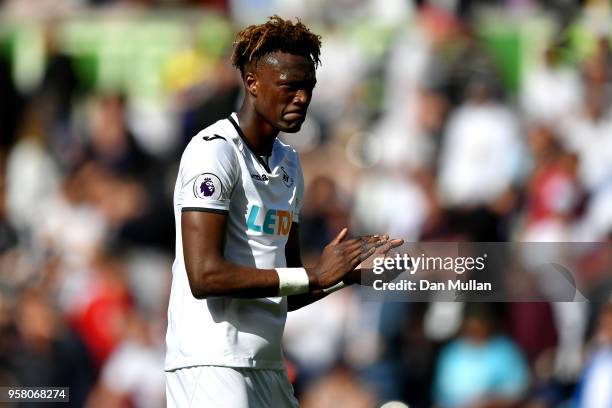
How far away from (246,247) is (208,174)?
386mm

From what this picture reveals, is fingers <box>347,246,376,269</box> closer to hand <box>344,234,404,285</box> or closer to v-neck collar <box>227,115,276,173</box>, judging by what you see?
hand <box>344,234,404,285</box>

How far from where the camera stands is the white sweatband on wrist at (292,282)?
14.8ft

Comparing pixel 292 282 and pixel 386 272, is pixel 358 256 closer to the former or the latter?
pixel 292 282

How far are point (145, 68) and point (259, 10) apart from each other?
1.39 m


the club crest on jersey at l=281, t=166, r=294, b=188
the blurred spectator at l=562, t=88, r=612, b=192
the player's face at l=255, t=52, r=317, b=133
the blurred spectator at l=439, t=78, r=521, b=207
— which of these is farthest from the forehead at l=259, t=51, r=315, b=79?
the blurred spectator at l=439, t=78, r=521, b=207

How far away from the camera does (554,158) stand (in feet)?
33.5

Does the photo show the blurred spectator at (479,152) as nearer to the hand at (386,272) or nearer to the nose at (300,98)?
the hand at (386,272)

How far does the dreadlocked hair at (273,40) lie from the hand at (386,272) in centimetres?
78

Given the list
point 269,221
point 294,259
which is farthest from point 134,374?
point 269,221

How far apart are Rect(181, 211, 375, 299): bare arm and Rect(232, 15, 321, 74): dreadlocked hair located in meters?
0.72

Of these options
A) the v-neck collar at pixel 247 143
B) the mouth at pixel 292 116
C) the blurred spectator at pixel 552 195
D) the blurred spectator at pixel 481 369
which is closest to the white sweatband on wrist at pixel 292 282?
the v-neck collar at pixel 247 143

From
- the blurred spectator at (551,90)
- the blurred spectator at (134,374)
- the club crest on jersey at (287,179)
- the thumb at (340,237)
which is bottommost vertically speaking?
the blurred spectator at (134,374)

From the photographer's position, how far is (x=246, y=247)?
4.72 metres

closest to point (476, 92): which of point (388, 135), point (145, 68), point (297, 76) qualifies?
point (388, 135)
